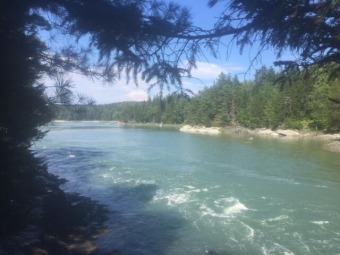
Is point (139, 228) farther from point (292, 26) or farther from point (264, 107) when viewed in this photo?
point (264, 107)

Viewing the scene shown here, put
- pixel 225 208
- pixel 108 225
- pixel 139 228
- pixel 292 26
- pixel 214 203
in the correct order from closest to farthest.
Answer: pixel 292 26
pixel 139 228
pixel 108 225
pixel 225 208
pixel 214 203

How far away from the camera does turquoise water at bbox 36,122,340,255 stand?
11.8m

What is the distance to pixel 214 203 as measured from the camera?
16719 mm

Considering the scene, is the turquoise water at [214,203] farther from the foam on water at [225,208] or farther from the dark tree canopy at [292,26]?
the dark tree canopy at [292,26]

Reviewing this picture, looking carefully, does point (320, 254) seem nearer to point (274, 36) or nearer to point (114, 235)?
point (114, 235)

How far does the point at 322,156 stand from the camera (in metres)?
33.5

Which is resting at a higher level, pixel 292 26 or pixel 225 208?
pixel 292 26

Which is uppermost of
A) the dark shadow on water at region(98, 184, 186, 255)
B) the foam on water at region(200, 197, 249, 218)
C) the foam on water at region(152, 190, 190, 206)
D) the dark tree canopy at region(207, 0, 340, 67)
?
the dark tree canopy at region(207, 0, 340, 67)

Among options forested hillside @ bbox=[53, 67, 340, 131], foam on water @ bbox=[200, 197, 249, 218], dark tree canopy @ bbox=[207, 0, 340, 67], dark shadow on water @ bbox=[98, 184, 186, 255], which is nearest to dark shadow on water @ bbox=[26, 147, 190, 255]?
dark shadow on water @ bbox=[98, 184, 186, 255]

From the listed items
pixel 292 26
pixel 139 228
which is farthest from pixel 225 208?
pixel 292 26

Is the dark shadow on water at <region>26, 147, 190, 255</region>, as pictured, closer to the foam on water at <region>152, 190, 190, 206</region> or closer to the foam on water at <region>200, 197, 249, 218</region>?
the foam on water at <region>152, 190, 190, 206</region>

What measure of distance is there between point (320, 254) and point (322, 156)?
24.7 m

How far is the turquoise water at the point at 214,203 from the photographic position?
11828 mm

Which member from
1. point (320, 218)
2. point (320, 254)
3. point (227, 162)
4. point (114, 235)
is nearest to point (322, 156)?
point (227, 162)
